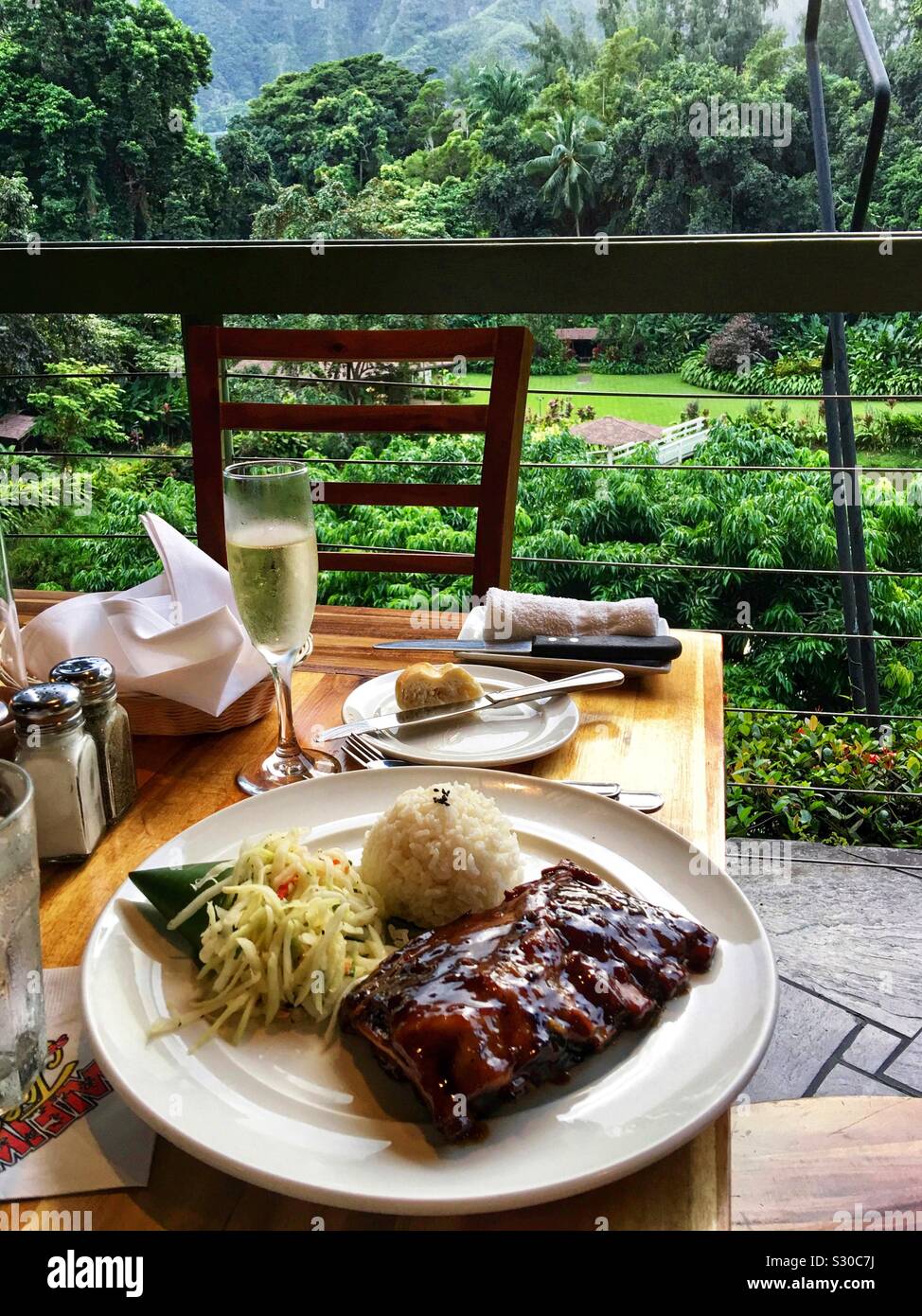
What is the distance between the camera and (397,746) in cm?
100

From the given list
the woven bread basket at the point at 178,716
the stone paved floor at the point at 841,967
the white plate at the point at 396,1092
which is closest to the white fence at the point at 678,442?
the stone paved floor at the point at 841,967

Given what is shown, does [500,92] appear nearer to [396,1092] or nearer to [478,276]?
[478,276]

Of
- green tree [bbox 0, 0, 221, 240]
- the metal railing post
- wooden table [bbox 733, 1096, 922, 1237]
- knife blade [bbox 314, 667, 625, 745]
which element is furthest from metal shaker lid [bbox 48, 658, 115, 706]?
green tree [bbox 0, 0, 221, 240]

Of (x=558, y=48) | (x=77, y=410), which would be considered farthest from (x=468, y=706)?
(x=558, y=48)

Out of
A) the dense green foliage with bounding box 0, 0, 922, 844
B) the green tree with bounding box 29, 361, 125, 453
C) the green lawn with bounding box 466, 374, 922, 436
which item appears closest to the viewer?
the dense green foliage with bounding box 0, 0, 922, 844

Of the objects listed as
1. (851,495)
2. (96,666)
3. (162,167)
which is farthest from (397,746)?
(162,167)

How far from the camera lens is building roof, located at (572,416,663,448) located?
20.9 ft

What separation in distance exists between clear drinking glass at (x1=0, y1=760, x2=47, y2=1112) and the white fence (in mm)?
5675

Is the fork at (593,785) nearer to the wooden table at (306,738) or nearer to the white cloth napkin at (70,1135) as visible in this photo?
the wooden table at (306,738)

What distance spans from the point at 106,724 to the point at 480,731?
384mm

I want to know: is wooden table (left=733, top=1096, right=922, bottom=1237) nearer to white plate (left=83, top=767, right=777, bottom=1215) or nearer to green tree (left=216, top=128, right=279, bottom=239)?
white plate (left=83, top=767, right=777, bottom=1215)

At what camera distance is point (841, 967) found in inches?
85.7

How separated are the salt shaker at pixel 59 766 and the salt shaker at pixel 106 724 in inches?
0.7
